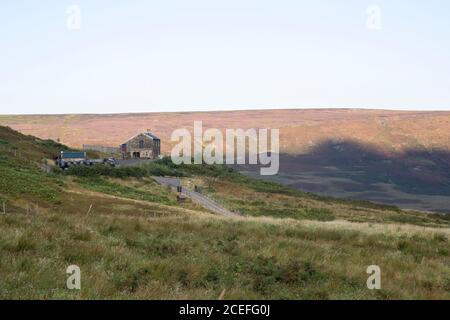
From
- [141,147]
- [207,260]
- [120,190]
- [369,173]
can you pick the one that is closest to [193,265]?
[207,260]

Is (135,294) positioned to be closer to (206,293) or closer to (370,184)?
(206,293)

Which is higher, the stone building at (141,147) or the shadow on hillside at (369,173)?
the stone building at (141,147)

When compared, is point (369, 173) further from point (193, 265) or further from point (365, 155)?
point (193, 265)

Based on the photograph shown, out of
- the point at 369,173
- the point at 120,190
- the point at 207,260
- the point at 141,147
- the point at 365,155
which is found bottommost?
the point at 369,173

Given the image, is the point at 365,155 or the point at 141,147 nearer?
the point at 141,147

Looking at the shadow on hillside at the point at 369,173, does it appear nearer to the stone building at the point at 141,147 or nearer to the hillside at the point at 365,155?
the hillside at the point at 365,155

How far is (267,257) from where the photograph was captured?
10969 millimetres

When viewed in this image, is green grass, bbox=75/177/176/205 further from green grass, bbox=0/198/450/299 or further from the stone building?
the stone building

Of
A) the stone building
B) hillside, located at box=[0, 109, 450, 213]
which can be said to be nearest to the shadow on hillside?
hillside, located at box=[0, 109, 450, 213]

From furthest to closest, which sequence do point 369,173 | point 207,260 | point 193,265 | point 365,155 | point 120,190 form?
point 365,155
point 369,173
point 120,190
point 207,260
point 193,265

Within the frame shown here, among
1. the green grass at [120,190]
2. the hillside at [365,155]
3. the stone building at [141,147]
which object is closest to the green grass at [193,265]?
the green grass at [120,190]

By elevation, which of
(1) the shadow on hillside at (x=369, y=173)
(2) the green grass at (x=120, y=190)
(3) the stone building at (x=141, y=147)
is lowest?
(1) the shadow on hillside at (x=369, y=173)

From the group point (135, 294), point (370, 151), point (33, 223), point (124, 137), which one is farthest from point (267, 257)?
point (124, 137)
